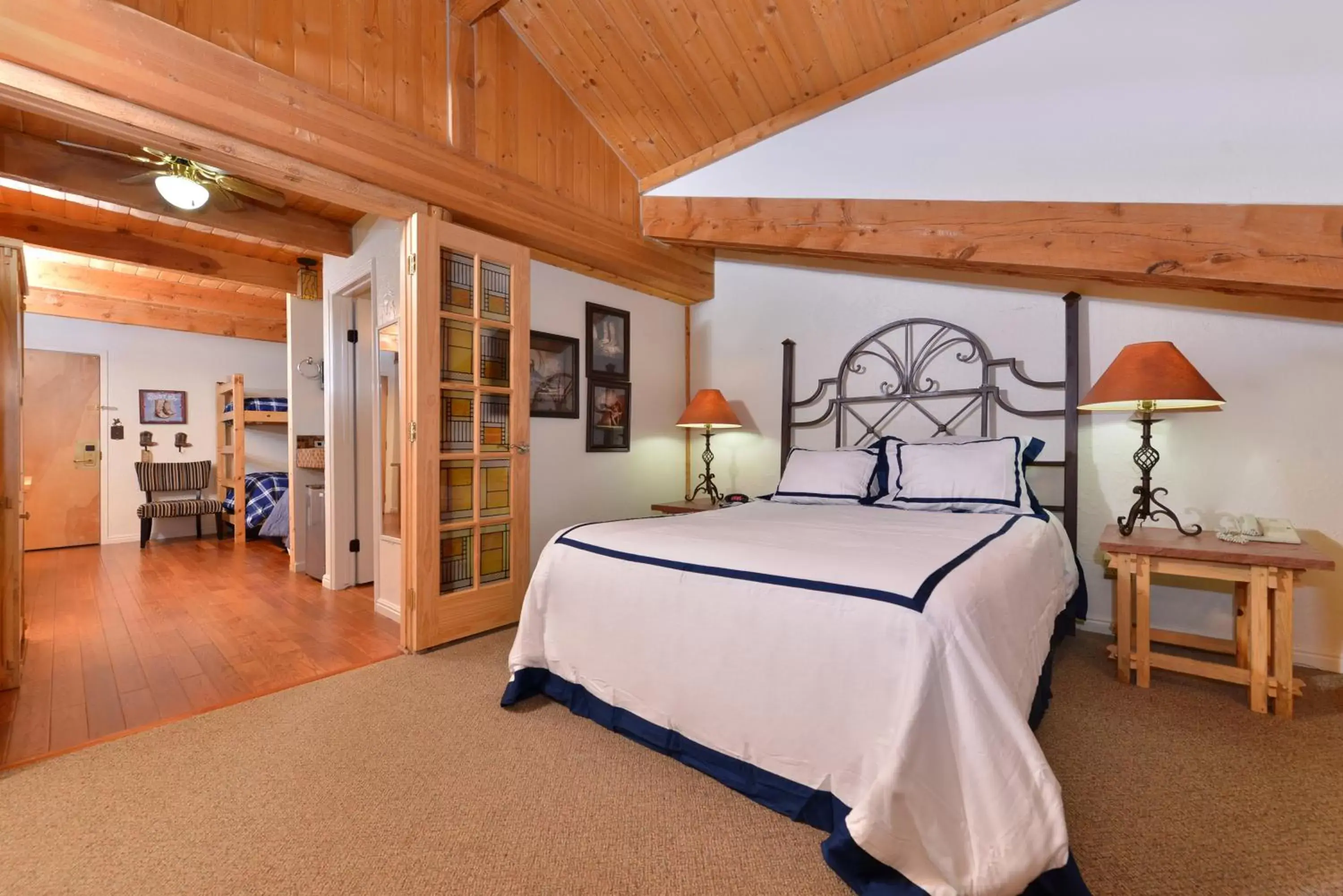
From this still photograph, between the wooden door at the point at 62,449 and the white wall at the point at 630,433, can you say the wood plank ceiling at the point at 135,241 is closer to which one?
the wooden door at the point at 62,449

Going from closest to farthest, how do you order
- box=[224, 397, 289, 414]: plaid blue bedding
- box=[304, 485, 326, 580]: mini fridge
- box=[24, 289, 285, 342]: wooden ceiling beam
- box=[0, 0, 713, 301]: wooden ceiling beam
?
box=[0, 0, 713, 301]: wooden ceiling beam → box=[304, 485, 326, 580]: mini fridge → box=[24, 289, 285, 342]: wooden ceiling beam → box=[224, 397, 289, 414]: plaid blue bedding

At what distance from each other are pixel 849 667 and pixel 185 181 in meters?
3.76

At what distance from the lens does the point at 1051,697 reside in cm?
209

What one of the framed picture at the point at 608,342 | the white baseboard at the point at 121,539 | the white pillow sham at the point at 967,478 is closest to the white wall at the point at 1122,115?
the white pillow sham at the point at 967,478

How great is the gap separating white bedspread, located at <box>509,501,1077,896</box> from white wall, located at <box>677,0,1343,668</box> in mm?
1095

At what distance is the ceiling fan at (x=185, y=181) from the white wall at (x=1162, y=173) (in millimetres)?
2627

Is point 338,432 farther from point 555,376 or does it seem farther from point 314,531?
point 555,376

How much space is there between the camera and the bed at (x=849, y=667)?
44.2 inches

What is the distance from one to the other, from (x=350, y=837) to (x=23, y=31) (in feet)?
7.86

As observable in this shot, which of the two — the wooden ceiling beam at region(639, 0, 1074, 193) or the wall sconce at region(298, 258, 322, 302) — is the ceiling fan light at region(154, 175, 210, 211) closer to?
the wall sconce at region(298, 258, 322, 302)

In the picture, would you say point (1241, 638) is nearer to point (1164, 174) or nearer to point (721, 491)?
point (1164, 174)

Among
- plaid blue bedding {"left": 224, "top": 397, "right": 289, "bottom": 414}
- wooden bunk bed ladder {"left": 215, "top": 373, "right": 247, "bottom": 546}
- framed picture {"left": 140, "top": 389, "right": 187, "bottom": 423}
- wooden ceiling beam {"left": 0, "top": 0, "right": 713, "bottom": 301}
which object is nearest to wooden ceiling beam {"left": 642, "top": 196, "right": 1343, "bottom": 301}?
wooden ceiling beam {"left": 0, "top": 0, "right": 713, "bottom": 301}

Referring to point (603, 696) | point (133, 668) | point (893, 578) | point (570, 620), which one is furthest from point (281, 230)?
→ point (893, 578)

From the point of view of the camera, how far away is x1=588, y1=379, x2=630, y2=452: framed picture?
3.65m
